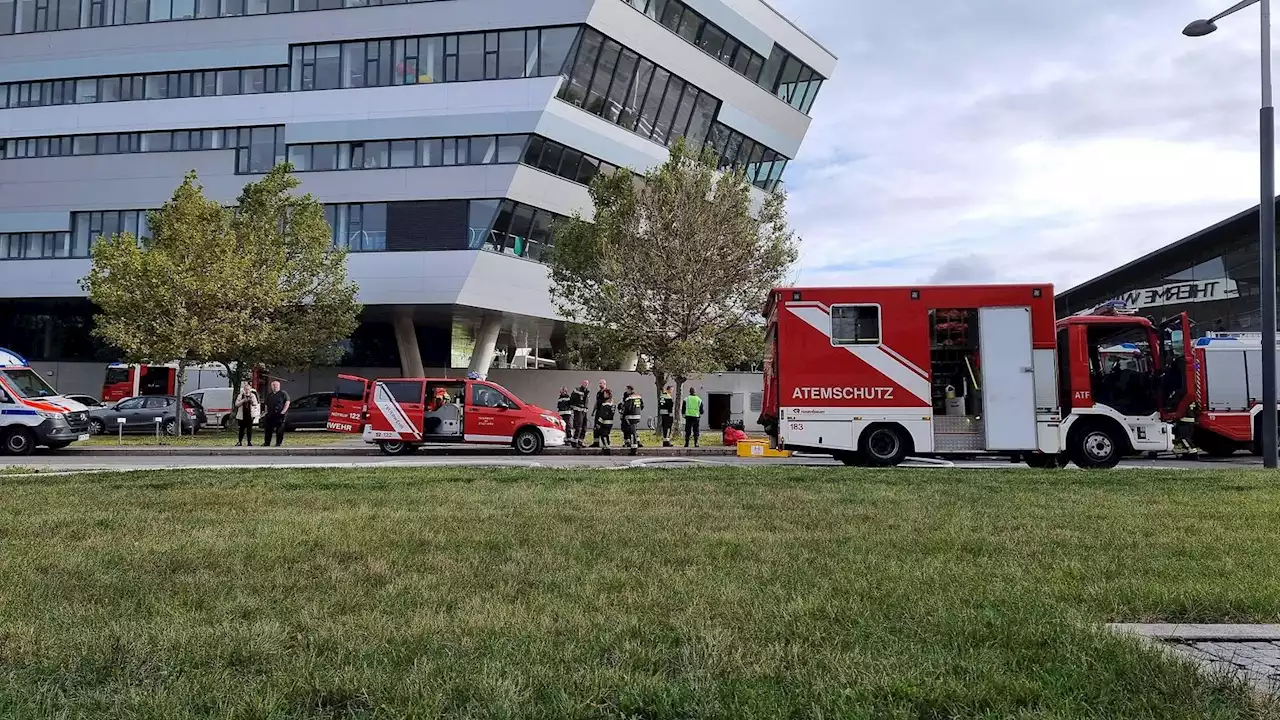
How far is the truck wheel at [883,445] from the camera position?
15.5 meters

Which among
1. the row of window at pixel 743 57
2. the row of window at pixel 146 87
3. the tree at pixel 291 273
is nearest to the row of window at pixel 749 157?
the row of window at pixel 743 57

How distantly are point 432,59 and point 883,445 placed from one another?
2728cm

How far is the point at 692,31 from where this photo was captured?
38.2m

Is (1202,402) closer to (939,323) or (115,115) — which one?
Answer: (939,323)

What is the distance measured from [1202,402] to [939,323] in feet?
29.5

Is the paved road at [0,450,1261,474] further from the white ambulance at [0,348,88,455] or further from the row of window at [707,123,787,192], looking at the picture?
the row of window at [707,123,787,192]

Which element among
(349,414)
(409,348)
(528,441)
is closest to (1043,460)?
(528,441)

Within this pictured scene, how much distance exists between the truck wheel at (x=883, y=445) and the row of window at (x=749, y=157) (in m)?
25.3

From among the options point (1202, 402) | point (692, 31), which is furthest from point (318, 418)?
point (1202, 402)

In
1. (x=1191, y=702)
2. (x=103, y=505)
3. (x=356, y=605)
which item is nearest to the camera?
(x=1191, y=702)

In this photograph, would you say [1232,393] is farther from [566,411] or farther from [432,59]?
[432,59]

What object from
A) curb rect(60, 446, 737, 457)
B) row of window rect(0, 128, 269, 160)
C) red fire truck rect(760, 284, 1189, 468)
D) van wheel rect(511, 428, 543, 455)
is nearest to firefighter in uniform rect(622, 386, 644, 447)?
curb rect(60, 446, 737, 457)

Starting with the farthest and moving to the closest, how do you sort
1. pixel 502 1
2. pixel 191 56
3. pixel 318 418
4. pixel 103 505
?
pixel 191 56 → pixel 502 1 → pixel 318 418 → pixel 103 505

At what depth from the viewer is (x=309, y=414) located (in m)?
32.2
